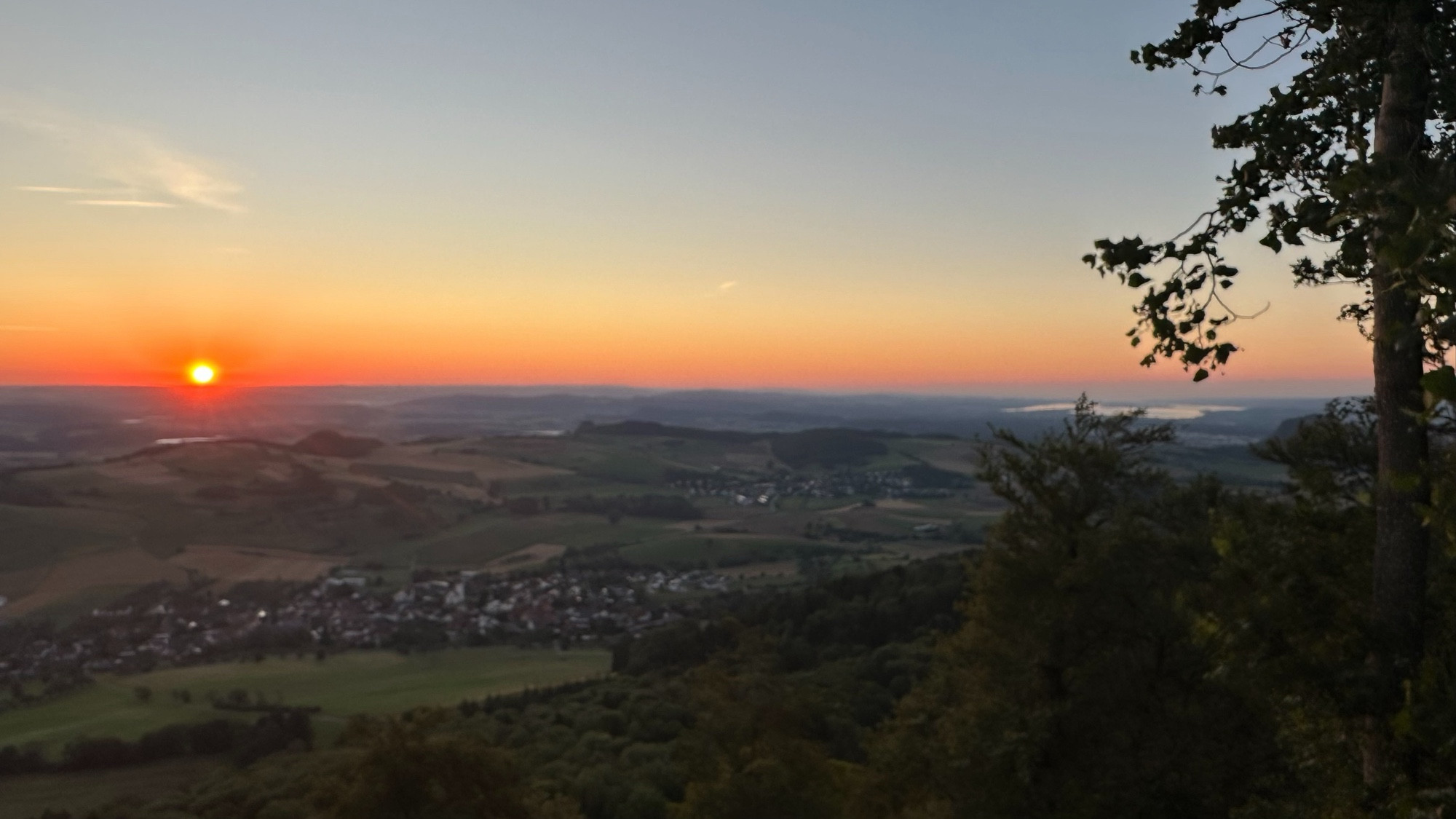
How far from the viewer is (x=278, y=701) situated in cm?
5881

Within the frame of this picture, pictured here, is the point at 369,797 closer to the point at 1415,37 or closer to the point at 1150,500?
the point at 1150,500

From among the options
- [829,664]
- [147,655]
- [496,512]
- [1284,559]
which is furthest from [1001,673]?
[496,512]

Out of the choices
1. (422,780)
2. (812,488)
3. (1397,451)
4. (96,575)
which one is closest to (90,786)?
(422,780)

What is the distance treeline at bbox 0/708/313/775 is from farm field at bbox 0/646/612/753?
204 cm

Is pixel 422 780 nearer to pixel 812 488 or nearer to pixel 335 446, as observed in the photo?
pixel 335 446

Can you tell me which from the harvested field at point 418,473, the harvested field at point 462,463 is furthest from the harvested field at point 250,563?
the harvested field at point 462,463

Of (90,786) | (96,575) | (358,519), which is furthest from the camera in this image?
(358,519)

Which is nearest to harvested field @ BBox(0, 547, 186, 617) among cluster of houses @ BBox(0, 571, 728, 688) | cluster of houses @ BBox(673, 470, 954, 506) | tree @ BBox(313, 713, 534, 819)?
cluster of houses @ BBox(0, 571, 728, 688)

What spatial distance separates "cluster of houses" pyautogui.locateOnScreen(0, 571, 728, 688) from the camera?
71.2m

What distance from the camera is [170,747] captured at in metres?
47.7

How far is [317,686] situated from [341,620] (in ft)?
67.0

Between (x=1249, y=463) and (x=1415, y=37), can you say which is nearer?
(x=1415, y=37)

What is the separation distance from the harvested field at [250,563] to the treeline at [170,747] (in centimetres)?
4991

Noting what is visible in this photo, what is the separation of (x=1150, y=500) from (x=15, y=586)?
9921 cm
